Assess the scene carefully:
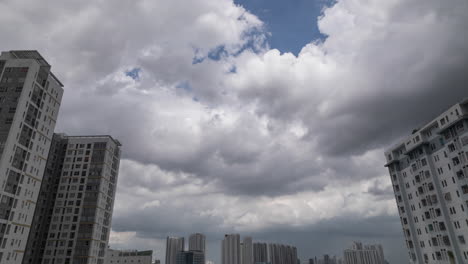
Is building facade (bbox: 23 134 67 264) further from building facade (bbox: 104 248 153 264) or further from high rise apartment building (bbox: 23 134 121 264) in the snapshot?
building facade (bbox: 104 248 153 264)

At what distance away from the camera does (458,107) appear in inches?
3009

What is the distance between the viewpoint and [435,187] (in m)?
84.7

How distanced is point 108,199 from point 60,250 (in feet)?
81.2

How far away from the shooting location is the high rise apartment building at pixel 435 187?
2990 inches

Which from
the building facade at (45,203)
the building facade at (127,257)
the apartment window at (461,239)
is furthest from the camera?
the building facade at (127,257)

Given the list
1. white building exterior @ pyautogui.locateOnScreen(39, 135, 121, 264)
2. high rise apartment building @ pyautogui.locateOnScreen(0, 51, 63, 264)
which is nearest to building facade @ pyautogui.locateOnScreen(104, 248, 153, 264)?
white building exterior @ pyautogui.locateOnScreen(39, 135, 121, 264)

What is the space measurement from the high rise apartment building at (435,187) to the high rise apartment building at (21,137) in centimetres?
10778

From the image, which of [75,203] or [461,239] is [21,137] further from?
[461,239]

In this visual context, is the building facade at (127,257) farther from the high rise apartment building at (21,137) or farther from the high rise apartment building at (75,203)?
the high rise apartment building at (21,137)

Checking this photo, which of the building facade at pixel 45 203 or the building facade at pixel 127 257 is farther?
the building facade at pixel 127 257

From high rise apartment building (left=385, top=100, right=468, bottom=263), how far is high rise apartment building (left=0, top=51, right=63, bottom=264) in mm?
107780

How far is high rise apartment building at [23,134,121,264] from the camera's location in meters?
110

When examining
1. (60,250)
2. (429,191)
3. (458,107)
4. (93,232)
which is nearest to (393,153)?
(429,191)

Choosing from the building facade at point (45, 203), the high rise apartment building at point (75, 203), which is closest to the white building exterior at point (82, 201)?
the high rise apartment building at point (75, 203)
